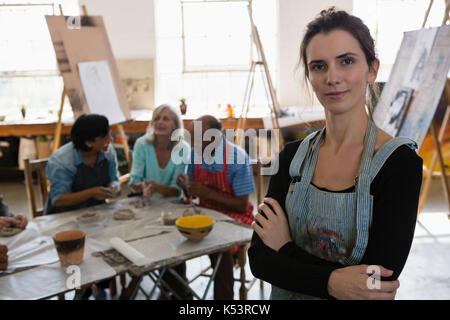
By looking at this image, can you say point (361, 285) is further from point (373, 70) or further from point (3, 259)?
point (3, 259)

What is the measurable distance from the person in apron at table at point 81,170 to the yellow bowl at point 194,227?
676 mm

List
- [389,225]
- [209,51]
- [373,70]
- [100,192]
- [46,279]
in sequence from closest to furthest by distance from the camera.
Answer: [389,225] < [373,70] < [46,279] < [100,192] < [209,51]

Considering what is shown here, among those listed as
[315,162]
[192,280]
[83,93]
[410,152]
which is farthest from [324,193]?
[83,93]

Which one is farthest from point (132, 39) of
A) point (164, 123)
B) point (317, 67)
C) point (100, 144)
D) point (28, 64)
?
point (317, 67)

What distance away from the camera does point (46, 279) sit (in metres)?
1.43

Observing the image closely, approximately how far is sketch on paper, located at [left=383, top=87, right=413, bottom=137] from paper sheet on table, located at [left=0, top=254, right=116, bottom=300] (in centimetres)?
191

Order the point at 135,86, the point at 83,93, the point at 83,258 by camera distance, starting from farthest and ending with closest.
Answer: the point at 135,86
the point at 83,93
the point at 83,258

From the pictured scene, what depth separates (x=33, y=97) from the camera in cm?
604

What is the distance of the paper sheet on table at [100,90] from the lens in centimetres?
361

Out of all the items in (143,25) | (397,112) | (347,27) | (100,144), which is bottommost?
(100,144)

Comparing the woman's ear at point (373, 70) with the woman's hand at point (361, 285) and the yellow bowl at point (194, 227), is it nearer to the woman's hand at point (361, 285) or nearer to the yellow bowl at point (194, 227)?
the woman's hand at point (361, 285)

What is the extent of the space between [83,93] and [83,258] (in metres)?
2.33

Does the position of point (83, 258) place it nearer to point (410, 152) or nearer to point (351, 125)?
point (351, 125)

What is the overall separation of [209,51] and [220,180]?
164 inches
